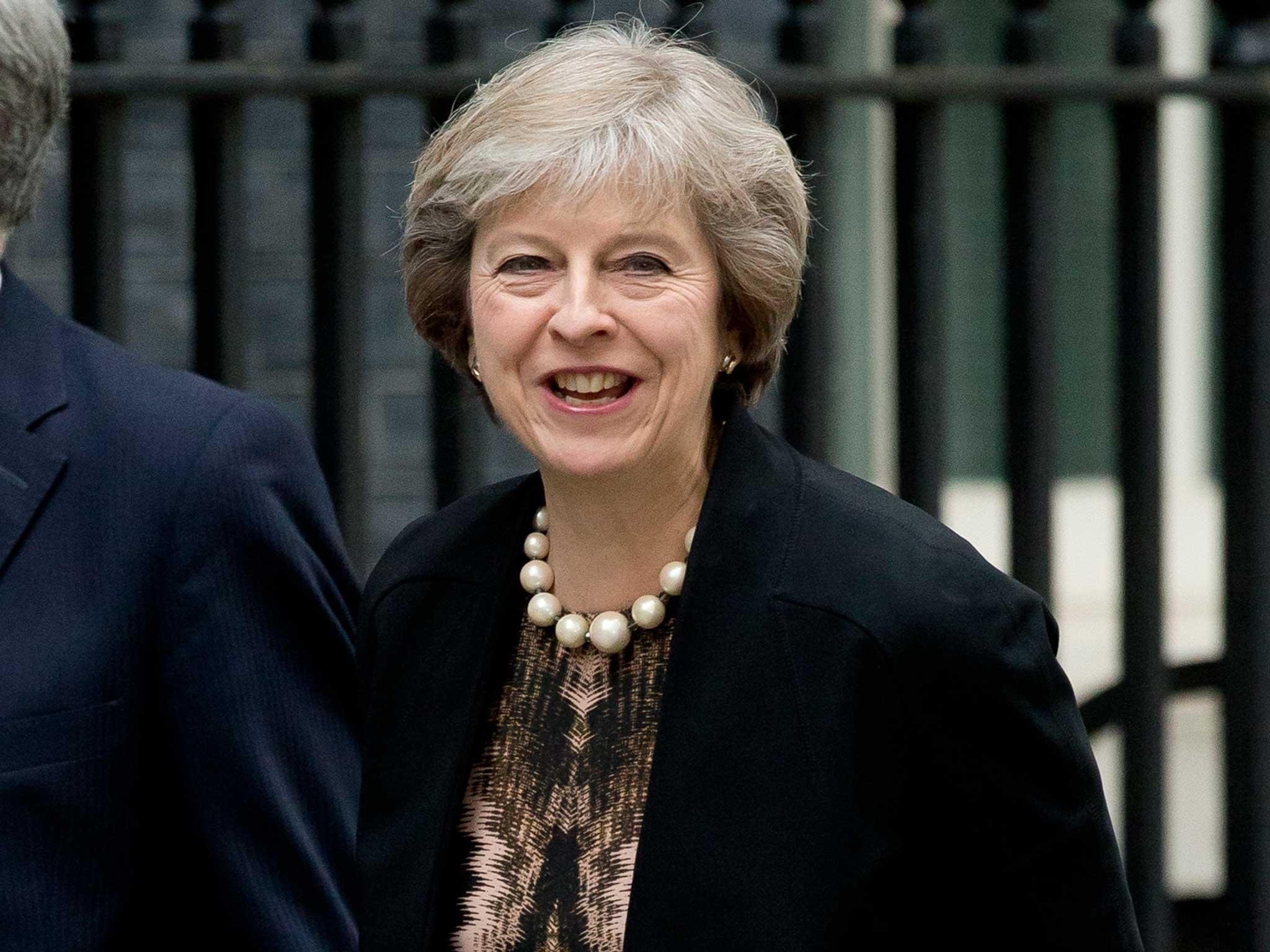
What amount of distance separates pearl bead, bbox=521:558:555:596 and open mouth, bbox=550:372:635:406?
0.21m

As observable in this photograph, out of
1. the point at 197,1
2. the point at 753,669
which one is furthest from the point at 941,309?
the point at 753,669

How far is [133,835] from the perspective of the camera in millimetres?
2125

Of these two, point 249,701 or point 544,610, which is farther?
point 249,701

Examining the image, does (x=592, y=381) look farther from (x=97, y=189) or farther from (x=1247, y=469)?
(x=1247, y=469)

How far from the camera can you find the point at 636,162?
6.23 ft

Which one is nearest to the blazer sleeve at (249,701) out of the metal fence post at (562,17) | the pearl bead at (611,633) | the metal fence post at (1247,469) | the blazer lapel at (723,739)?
the pearl bead at (611,633)

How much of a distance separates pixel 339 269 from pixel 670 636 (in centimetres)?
128

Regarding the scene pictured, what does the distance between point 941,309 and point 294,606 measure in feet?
4.42

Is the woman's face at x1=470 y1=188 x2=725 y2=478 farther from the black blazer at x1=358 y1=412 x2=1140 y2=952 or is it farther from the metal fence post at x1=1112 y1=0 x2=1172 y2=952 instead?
the metal fence post at x1=1112 y1=0 x2=1172 y2=952

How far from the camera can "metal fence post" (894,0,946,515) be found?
10.5 ft

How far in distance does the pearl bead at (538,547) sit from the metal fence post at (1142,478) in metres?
1.45

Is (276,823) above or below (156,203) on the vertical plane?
below

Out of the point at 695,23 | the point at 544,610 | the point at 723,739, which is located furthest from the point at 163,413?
the point at 695,23

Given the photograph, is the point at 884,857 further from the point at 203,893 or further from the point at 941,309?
the point at 941,309
